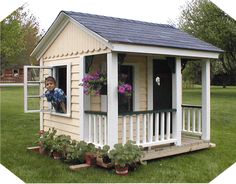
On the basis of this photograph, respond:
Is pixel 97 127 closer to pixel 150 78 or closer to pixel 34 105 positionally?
pixel 150 78

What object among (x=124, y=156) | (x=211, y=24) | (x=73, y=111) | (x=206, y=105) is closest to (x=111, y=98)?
(x=124, y=156)

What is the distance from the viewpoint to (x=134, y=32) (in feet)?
24.6

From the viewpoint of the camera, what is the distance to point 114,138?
6.57m

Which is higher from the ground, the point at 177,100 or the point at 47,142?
the point at 177,100

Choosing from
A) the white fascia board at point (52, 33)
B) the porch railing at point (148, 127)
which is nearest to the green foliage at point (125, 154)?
the porch railing at point (148, 127)

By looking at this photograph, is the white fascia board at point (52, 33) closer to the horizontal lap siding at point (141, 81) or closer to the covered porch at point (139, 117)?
the covered porch at point (139, 117)

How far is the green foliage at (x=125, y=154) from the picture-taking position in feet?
20.2

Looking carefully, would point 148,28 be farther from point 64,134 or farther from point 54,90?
point 64,134

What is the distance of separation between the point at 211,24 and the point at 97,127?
2001cm

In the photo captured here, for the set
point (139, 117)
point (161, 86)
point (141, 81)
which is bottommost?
point (139, 117)

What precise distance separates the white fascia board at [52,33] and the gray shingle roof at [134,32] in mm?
300

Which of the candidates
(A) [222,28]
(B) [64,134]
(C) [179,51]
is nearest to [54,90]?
(B) [64,134]

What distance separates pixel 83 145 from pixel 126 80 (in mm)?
1980

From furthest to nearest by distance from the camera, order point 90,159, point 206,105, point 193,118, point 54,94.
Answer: point 193,118
point 206,105
point 54,94
point 90,159
